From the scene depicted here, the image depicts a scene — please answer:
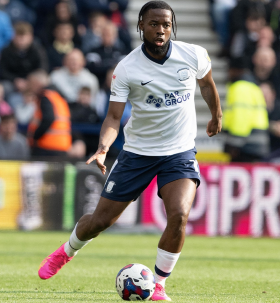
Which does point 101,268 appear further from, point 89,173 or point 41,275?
point 89,173

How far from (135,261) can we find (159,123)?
2967 mm

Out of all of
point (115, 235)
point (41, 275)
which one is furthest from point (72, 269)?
point (115, 235)

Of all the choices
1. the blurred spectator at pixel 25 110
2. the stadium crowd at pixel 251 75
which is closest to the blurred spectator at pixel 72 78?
the blurred spectator at pixel 25 110

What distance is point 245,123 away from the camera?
40.7 feet

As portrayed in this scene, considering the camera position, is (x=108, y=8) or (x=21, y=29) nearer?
(x=21, y=29)

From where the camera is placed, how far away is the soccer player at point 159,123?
5.64m

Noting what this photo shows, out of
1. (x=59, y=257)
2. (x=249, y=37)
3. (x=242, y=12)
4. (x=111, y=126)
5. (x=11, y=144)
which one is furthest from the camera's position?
(x=242, y=12)

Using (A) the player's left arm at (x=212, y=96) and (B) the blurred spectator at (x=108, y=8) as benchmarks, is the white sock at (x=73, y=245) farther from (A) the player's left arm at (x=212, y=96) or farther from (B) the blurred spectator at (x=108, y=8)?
(B) the blurred spectator at (x=108, y=8)

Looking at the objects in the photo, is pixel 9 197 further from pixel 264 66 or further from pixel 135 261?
pixel 264 66

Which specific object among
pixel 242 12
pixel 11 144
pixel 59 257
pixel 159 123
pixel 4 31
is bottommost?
pixel 11 144

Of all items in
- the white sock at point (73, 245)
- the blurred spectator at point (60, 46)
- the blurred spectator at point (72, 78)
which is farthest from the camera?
the blurred spectator at point (60, 46)

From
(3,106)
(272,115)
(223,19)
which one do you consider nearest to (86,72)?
(3,106)

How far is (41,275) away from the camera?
6.30 m

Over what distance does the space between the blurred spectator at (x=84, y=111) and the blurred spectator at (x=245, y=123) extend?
8.39 ft
